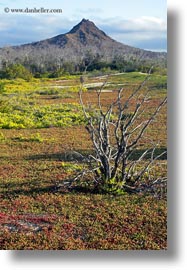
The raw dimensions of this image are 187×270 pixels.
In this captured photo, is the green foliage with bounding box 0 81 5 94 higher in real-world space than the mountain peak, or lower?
lower

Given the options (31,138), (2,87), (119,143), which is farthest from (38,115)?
(119,143)

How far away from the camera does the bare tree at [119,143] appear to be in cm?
441

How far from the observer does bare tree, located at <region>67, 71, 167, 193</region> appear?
4.41 m

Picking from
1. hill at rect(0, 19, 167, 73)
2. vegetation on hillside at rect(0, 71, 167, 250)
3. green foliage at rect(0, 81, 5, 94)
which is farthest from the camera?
green foliage at rect(0, 81, 5, 94)

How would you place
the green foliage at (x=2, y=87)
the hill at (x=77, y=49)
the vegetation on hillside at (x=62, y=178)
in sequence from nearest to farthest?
the vegetation on hillside at (x=62, y=178) < the hill at (x=77, y=49) < the green foliage at (x=2, y=87)

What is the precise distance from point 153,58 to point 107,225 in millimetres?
994

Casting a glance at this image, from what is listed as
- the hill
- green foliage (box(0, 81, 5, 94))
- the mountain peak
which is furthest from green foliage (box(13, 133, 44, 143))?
the mountain peak

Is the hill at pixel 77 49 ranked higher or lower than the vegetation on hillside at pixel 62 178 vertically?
higher

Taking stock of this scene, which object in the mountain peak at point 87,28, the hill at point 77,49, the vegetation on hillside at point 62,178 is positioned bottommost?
the vegetation on hillside at point 62,178

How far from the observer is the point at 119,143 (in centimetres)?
451

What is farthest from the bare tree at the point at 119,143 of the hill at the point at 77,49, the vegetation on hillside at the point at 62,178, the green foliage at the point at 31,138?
the green foliage at the point at 31,138

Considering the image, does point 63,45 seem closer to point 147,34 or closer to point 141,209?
point 147,34

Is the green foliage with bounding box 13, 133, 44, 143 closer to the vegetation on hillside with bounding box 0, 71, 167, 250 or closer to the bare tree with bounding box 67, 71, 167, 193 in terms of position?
the vegetation on hillside with bounding box 0, 71, 167, 250

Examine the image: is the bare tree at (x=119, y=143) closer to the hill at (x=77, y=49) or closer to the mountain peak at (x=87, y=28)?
the hill at (x=77, y=49)
